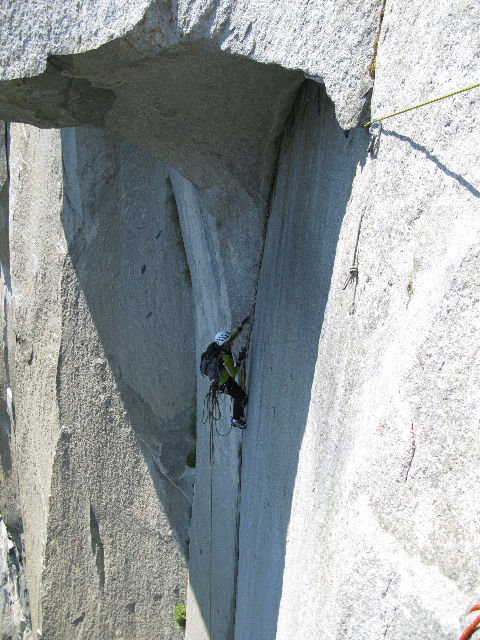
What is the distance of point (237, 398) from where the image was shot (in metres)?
5.16

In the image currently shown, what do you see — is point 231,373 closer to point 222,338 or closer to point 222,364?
point 222,364

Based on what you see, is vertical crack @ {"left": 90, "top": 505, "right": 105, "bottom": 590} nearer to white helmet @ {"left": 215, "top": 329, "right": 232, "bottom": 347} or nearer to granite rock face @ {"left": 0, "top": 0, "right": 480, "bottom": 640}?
granite rock face @ {"left": 0, "top": 0, "right": 480, "bottom": 640}

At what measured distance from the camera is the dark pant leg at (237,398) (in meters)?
5.08

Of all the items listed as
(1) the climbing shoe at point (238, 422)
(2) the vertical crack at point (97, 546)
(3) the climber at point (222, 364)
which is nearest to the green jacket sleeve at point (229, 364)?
A: (3) the climber at point (222, 364)

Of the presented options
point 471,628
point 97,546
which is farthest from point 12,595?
point 471,628

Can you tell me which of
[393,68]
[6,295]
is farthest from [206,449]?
[393,68]

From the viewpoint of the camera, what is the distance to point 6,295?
7.93 m

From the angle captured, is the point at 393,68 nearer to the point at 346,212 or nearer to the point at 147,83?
the point at 346,212

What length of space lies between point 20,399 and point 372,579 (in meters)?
6.52

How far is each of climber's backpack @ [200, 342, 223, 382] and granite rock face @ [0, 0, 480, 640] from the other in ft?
1.06

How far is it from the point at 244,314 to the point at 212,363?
562 mm

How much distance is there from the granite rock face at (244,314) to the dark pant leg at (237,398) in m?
0.11

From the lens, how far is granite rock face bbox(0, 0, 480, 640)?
5.90 feet

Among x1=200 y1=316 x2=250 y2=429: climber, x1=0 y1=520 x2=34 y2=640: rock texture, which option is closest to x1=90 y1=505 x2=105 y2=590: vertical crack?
x1=0 y1=520 x2=34 y2=640: rock texture
